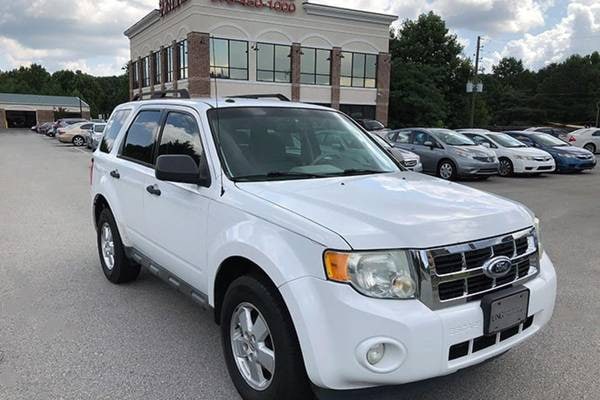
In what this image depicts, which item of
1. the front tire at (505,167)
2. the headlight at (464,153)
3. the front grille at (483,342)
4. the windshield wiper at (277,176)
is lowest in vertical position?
the front tire at (505,167)

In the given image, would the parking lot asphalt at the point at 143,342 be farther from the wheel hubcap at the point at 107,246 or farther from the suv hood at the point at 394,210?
the suv hood at the point at 394,210

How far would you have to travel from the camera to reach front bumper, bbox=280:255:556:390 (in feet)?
7.66

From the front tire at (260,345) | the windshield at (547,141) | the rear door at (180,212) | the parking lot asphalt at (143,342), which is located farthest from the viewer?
the windshield at (547,141)

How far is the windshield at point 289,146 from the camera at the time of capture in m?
3.50

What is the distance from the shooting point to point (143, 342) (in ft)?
12.7

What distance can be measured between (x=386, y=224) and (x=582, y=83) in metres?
88.9

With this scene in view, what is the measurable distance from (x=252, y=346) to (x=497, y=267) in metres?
1.44

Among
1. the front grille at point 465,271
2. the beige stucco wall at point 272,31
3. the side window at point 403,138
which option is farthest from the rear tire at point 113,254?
the beige stucco wall at point 272,31

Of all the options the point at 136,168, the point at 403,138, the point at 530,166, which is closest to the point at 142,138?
→ the point at 136,168

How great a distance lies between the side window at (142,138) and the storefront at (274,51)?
1098 inches

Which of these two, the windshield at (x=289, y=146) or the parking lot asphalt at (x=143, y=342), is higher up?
the windshield at (x=289, y=146)

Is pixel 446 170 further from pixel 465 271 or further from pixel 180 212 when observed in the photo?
pixel 465 271

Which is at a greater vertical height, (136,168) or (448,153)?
(136,168)

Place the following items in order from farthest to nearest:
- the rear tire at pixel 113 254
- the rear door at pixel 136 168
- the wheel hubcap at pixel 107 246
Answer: the wheel hubcap at pixel 107 246 < the rear tire at pixel 113 254 < the rear door at pixel 136 168
